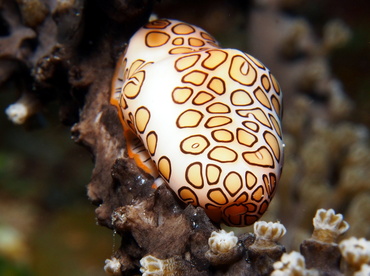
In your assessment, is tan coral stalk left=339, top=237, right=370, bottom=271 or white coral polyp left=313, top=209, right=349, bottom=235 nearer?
tan coral stalk left=339, top=237, right=370, bottom=271

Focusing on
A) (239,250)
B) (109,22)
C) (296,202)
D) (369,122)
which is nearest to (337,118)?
(369,122)

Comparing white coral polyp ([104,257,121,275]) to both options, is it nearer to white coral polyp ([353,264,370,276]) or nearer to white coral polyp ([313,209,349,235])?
white coral polyp ([313,209,349,235])

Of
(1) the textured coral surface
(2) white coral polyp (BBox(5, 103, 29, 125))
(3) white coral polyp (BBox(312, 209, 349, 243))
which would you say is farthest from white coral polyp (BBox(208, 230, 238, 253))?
(2) white coral polyp (BBox(5, 103, 29, 125))

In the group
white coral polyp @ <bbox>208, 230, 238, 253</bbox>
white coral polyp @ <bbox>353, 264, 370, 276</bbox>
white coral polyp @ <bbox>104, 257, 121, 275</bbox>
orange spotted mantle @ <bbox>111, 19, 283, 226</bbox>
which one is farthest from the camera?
white coral polyp @ <bbox>104, 257, 121, 275</bbox>

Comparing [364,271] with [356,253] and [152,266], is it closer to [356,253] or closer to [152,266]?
[356,253]

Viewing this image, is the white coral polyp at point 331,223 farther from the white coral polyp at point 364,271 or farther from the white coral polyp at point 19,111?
the white coral polyp at point 19,111

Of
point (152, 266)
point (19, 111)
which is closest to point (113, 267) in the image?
point (152, 266)

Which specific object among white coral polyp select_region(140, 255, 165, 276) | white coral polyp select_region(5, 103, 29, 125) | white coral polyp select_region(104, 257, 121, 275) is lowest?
white coral polyp select_region(104, 257, 121, 275)
